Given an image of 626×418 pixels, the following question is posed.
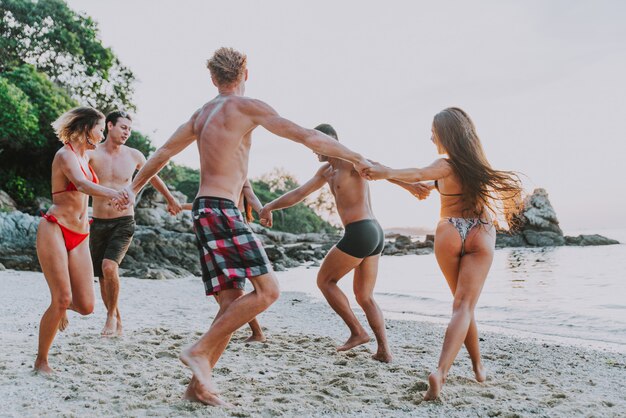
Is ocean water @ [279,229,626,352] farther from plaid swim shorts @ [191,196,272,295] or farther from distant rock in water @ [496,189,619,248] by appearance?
distant rock in water @ [496,189,619,248]

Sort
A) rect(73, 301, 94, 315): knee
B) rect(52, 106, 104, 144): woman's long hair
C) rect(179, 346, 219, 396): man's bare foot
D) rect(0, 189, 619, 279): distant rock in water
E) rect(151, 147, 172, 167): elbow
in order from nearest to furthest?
1. rect(179, 346, 219, 396): man's bare foot
2. rect(151, 147, 172, 167): elbow
3. rect(73, 301, 94, 315): knee
4. rect(52, 106, 104, 144): woman's long hair
5. rect(0, 189, 619, 279): distant rock in water

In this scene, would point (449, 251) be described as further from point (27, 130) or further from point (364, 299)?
point (27, 130)

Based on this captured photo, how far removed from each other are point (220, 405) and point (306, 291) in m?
10.5

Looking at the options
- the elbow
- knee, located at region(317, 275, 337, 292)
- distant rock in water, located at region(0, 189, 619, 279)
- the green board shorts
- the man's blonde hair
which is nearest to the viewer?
the man's blonde hair

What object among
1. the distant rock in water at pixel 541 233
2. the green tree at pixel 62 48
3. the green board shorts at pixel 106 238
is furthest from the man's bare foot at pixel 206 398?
the distant rock in water at pixel 541 233

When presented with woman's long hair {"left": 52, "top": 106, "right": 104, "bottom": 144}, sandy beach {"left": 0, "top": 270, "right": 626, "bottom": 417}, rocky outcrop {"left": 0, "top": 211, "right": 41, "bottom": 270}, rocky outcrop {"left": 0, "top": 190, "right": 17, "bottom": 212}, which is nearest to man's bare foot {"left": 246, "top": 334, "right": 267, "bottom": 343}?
sandy beach {"left": 0, "top": 270, "right": 626, "bottom": 417}

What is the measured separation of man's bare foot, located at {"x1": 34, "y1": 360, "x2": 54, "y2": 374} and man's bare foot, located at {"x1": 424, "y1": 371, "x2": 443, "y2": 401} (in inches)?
116

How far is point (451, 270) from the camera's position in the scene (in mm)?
4281

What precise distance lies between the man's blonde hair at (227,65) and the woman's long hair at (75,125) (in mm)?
1585

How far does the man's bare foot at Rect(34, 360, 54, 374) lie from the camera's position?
4.51 metres

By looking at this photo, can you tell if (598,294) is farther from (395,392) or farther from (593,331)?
(395,392)

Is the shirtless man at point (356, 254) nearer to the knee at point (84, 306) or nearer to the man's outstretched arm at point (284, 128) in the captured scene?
the man's outstretched arm at point (284, 128)

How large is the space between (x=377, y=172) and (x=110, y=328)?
3603 mm

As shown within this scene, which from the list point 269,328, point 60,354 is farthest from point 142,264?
point 60,354
